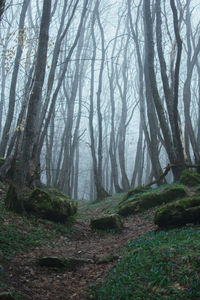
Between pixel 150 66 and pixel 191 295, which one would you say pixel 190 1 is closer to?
pixel 150 66

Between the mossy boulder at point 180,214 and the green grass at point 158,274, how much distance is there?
961 mm

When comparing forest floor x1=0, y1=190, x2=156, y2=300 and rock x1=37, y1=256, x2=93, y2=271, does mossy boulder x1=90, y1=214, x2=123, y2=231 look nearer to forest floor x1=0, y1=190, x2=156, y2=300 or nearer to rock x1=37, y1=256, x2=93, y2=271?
forest floor x1=0, y1=190, x2=156, y2=300

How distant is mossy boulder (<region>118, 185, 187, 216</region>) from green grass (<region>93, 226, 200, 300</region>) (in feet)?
14.0

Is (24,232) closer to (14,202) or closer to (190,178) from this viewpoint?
(14,202)

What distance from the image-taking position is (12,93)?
14305mm

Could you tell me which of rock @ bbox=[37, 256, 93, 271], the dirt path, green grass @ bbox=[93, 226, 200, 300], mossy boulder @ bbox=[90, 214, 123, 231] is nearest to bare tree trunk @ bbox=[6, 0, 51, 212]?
the dirt path

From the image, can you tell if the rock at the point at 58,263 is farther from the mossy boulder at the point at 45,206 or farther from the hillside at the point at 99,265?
the mossy boulder at the point at 45,206

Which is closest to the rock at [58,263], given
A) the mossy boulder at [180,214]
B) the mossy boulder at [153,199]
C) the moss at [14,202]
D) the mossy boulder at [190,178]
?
the mossy boulder at [180,214]

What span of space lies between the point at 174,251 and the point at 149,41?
37.0ft

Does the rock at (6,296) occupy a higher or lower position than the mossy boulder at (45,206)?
lower

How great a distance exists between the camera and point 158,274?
12.6ft

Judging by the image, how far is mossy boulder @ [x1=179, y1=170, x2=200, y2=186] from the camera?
10282mm

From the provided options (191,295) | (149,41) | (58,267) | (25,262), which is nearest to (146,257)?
(191,295)

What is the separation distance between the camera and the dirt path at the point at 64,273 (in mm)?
4062
